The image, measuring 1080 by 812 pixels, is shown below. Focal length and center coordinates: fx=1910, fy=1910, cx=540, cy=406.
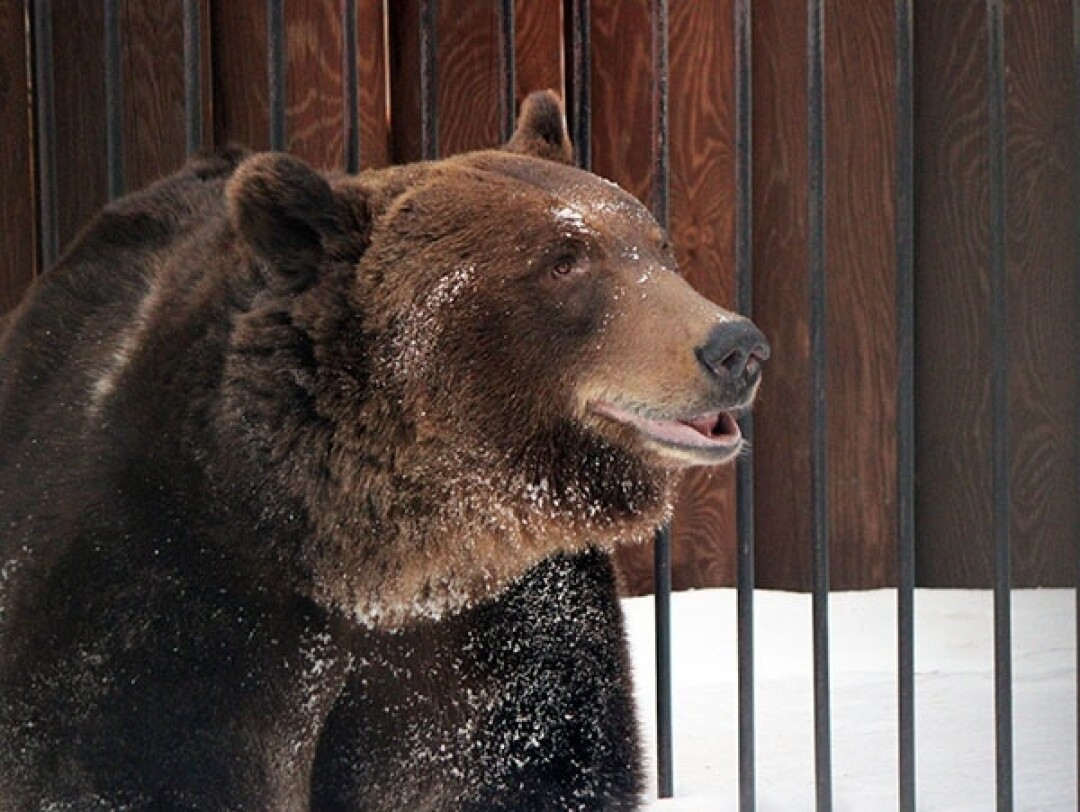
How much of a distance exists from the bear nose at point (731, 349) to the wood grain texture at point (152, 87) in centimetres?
314

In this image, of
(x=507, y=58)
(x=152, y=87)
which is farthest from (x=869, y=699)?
(x=152, y=87)

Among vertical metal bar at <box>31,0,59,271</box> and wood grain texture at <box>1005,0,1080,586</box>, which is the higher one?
vertical metal bar at <box>31,0,59,271</box>

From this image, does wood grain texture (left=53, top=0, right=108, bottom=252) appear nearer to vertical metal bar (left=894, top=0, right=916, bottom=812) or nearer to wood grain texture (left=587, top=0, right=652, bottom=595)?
wood grain texture (left=587, top=0, right=652, bottom=595)

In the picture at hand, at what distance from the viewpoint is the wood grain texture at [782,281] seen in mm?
6418

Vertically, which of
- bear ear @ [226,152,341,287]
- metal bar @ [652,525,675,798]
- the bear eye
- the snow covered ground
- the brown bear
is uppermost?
bear ear @ [226,152,341,287]

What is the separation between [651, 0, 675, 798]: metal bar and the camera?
4590 millimetres

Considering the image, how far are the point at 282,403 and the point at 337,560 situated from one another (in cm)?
29

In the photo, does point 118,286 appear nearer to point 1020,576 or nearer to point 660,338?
point 660,338

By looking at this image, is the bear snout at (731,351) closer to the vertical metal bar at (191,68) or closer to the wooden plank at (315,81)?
the vertical metal bar at (191,68)

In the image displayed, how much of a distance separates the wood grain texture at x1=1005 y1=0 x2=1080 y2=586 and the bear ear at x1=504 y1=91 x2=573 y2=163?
292cm

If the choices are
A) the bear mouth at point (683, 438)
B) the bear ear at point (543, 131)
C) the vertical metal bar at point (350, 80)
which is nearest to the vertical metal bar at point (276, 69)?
the vertical metal bar at point (350, 80)

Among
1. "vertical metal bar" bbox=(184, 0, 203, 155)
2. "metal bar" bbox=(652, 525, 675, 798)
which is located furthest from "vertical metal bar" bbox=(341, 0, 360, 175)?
"metal bar" bbox=(652, 525, 675, 798)

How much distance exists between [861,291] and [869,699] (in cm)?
150

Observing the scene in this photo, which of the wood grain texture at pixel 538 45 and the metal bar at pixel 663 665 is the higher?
the wood grain texture at pixel 538 45
